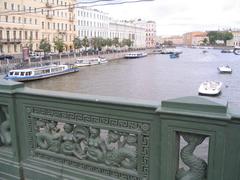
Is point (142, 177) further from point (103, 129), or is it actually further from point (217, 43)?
point (217, 43)

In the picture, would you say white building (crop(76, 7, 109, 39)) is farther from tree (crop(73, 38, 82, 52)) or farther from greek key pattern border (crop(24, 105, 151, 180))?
greek key pattern border (crop(24, 105, 151, 180))

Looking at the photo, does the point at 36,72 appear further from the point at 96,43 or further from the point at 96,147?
the point at 96,43

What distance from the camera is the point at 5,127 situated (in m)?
3.16

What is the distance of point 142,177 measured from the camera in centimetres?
236

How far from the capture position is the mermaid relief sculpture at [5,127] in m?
3.12

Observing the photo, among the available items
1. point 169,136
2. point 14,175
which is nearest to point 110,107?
point 169,136

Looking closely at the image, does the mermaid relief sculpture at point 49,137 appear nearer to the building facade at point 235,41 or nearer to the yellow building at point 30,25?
the yellow building at point 30,25

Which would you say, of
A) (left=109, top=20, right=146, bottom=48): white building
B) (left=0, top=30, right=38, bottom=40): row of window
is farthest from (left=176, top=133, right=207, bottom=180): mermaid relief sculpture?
(left=109, top=20, right=146, bottom=48): white building

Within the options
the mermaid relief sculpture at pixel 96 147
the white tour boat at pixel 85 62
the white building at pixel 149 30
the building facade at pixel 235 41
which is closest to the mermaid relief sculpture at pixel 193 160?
the mermaid relief sculpture at pixel 96 147

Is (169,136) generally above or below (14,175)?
above

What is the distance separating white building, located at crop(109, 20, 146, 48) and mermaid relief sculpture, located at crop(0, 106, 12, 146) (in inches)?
3725

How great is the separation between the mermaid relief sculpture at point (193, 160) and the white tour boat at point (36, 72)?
96.1 feet

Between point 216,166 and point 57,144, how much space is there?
1509 millimetres

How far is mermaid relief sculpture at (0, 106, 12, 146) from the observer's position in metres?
3.12
